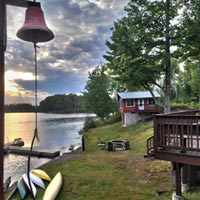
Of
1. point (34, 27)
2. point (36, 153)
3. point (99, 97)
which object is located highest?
point (99, 97)

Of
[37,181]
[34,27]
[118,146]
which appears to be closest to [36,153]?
[118,146]

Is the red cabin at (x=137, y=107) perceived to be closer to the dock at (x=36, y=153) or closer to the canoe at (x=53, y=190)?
the dock at (x=36, y=153)

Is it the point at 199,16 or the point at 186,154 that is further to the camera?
the point at 199,16

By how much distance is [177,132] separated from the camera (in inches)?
336

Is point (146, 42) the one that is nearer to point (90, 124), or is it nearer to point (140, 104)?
point (140, 104)

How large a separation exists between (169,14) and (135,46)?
8.82ft

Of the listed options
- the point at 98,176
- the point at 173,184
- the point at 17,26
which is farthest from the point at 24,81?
the point at 98,176

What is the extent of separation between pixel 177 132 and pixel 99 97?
3671 centimetres

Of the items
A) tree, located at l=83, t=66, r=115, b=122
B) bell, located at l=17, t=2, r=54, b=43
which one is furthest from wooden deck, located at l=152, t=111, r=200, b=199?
tree, located at l=83, t=66, r=115, b=122

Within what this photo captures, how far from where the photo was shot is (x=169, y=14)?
15.4 m

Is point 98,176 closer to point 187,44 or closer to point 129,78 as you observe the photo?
point 129,78

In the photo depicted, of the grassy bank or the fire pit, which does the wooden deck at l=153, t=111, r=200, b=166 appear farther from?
the fire pit

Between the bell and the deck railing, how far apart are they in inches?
251

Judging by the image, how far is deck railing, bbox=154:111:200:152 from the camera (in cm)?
815
